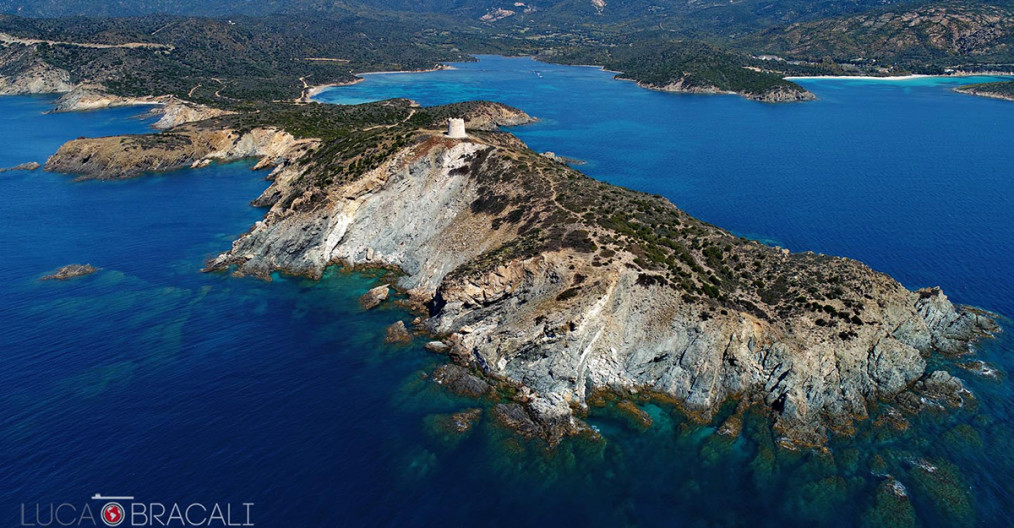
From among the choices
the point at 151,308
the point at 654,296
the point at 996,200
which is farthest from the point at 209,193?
the point at 996,200

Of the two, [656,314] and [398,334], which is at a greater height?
[656,314]

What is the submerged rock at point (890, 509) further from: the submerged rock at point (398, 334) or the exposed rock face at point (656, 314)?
the submerged rock at point (398, 334)

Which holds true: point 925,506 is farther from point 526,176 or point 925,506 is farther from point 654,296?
point 526,176

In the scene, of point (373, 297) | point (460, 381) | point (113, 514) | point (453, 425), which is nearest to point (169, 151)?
point (373, 297)

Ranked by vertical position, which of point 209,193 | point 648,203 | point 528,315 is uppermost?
point 648,203

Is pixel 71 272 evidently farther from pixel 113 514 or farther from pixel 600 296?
pixel 600 296

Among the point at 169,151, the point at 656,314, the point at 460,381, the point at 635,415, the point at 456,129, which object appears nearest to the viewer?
the point at 635,415

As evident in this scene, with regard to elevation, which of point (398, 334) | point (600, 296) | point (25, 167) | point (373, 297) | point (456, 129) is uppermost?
point (456, 129)
